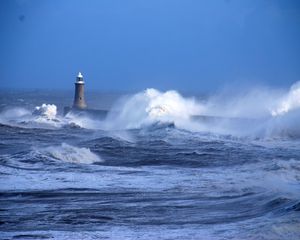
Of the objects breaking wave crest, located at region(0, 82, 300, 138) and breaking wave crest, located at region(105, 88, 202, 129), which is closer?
breaking wave crest, located at region(0, 82, 300, 138)

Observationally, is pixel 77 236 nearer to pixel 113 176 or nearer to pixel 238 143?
pixel 113 176

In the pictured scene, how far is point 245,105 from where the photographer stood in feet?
115

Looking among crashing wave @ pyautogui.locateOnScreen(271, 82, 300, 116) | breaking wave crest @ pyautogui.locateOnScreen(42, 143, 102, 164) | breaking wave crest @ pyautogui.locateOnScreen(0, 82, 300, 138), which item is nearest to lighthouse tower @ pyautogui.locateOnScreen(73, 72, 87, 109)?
breaking wave crest @ pyautogui.locateOnScreen(0, 82, 300, 138)

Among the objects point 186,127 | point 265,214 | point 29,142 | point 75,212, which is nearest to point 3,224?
point 75,212

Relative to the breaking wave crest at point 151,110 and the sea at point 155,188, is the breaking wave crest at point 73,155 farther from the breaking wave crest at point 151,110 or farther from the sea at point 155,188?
the breaking wave crest at point 151,110

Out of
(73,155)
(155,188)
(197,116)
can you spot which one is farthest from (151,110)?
(155,188)

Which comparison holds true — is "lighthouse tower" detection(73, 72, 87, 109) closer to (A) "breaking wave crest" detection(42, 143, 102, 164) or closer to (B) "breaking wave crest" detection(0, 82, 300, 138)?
(B) "breaking wave crest" detection(0, 82, 300, 138)

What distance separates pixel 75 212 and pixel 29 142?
1184cm

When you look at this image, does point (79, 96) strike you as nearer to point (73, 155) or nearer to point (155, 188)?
point (73, 155)

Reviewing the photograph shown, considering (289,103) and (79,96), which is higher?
(79,96)

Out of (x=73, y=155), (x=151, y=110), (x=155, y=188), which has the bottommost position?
(x=155, y=188)

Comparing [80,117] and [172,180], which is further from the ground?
[80,117]

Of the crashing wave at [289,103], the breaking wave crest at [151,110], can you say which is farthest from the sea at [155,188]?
the breaking wave crest at [151,110]

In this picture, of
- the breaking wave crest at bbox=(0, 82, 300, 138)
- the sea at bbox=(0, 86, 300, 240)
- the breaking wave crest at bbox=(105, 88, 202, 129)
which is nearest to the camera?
the sea at bbox=(0, 86, 300, 240)
